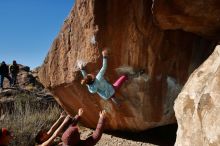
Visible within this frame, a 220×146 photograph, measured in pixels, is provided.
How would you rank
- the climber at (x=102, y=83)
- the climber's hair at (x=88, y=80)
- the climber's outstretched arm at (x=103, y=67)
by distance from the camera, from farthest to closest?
the climber's outstretched arm at (x=103, y=67), the climber at (x=102, y=83), the climber's hair at (x=88, y=80)

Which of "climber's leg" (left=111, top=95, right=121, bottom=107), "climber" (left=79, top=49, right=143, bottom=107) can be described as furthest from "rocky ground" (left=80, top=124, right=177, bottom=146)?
"climber" (left=79, top=49, right=143, bottom=107)

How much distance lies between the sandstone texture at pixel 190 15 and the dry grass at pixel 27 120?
224 inches

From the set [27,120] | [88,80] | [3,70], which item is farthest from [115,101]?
[3,70]

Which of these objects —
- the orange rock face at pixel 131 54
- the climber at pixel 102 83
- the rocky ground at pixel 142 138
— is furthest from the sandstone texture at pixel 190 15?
the rocky ground at pixel 142 138

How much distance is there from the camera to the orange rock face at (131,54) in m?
8.81

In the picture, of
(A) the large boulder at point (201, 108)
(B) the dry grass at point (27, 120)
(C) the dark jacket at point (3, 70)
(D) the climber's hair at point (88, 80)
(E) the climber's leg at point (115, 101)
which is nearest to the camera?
(A) the large boulder at point (201, 108)

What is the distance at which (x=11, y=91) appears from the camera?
53.9 feet

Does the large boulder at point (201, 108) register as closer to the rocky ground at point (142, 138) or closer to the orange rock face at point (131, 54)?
the orange rock face at point (131, 54)

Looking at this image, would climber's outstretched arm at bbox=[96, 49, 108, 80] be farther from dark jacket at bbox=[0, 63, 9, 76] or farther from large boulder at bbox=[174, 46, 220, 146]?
dark jacket at bbox=[0, 63, 9, 76]

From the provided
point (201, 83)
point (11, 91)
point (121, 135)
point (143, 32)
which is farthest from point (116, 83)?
point (11, 91)

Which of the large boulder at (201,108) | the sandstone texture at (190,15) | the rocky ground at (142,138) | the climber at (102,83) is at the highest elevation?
the sandstone texture at (190,15)

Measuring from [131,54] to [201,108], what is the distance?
2.92m

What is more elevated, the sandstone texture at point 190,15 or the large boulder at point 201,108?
the sandstone texture at point 190,15

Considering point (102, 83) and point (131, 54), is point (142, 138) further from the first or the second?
point (102, 83)
